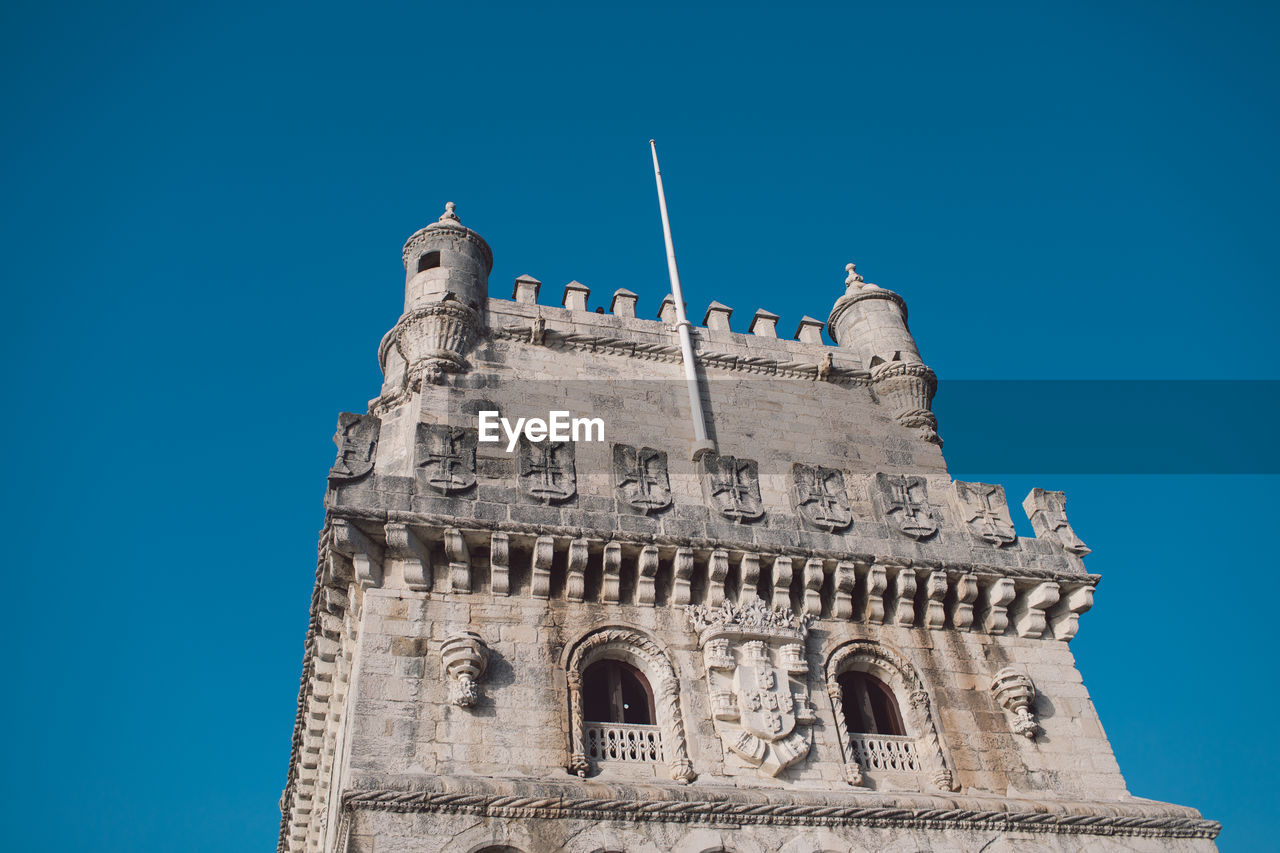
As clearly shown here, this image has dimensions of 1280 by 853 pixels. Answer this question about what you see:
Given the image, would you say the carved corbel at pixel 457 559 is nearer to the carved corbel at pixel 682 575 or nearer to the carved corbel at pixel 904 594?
the carved corbel at pixel 682 575

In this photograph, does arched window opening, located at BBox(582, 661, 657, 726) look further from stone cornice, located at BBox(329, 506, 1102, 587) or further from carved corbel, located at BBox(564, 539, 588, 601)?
stone cornice, located at BBox(329, 506, 1102, 587)

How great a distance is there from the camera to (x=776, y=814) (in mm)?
12461

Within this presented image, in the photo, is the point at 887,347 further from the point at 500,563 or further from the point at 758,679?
the point at 500,563

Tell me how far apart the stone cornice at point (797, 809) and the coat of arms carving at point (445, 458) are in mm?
4016

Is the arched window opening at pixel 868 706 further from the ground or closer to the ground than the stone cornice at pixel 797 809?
further from the ground

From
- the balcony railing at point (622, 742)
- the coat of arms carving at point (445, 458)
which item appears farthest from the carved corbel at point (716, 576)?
the coat of arms carving at point (445, 458)

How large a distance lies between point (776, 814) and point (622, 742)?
2.08m

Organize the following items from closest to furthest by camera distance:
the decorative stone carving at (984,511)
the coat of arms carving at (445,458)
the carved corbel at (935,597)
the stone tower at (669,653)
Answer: the stone tower at (669,653) < the coat of arms carving at (445,458) < the carved corbel at (935,597) < the decorative stone carving at (984,511)

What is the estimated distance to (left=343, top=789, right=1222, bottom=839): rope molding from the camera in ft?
37.9

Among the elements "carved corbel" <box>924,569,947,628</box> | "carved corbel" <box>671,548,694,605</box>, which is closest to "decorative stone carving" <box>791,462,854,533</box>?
"carved corbel" <box>924,569,947,628</box>

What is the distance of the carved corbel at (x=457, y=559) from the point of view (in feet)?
44.8

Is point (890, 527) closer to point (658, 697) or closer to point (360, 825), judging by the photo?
point (658, 697)

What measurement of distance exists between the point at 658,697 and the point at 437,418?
6.05 m

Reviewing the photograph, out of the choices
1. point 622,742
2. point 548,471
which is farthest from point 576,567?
point 622,742
